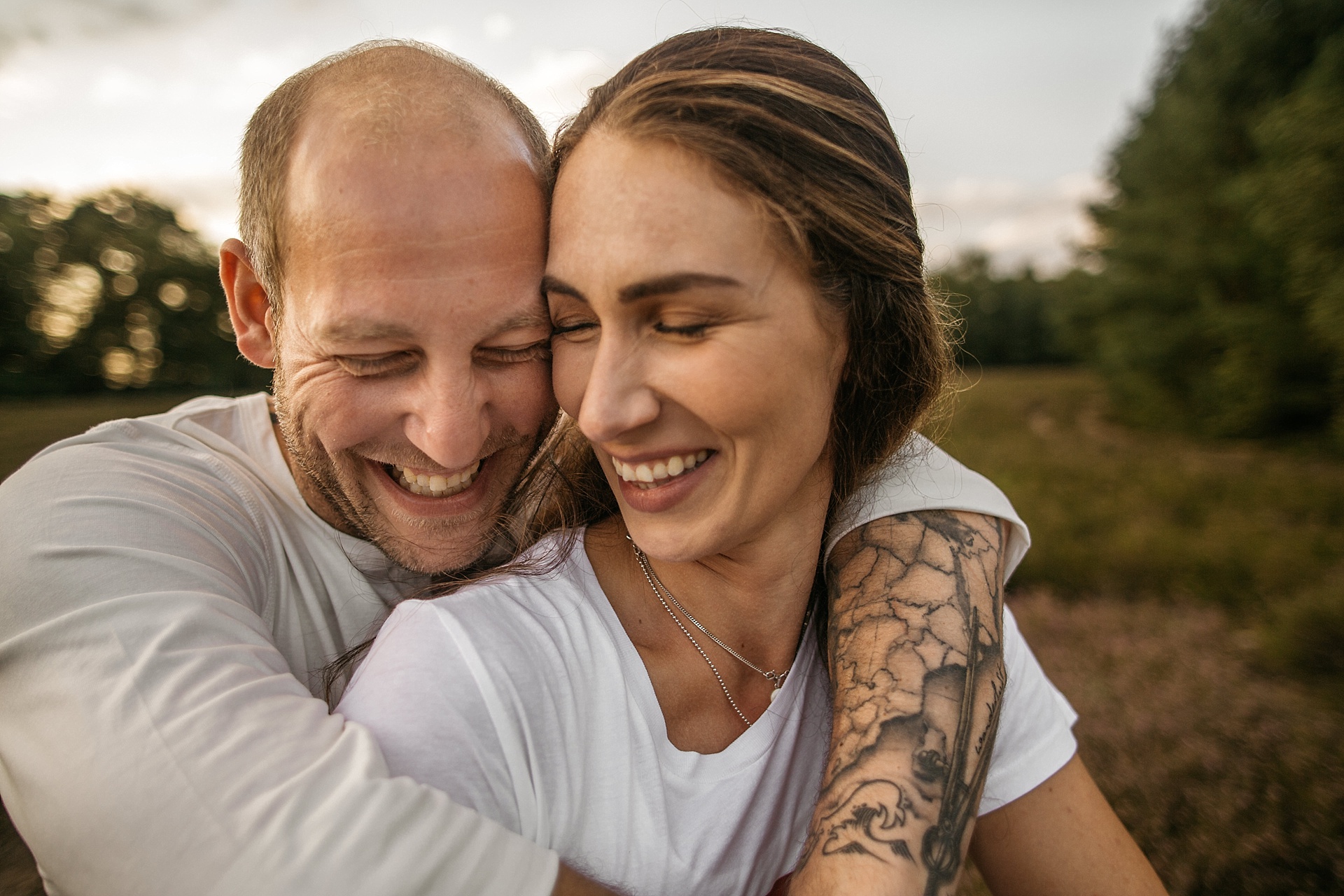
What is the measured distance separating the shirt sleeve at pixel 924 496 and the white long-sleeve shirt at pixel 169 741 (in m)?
1.22

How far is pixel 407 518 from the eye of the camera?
2.17 meters

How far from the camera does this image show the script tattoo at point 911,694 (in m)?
1.56

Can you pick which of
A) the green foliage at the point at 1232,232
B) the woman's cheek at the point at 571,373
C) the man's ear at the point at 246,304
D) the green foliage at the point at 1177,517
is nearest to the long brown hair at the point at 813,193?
the woman's cheek at the point at 571,373

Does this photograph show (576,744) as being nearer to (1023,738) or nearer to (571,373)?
(571,373)

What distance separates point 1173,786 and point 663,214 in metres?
3.30

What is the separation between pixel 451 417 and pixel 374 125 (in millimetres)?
699

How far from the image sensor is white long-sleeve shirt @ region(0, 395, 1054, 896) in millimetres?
1202

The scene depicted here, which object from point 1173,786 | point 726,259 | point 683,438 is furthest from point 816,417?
point 1173,786

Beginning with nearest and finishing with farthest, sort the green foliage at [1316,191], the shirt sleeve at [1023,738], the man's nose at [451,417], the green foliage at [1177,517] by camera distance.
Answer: the man's nose at [451,417] < the shirt sleeve at [1023,738] < the green foliage at [1177,517] < the green foliage at [1316,191]

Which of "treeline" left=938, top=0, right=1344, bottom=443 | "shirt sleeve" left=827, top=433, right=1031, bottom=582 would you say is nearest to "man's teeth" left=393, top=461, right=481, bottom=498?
"shirt sleeve" left=827, top=433, right=1031, bottom=582

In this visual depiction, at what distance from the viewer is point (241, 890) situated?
1164 millimetres

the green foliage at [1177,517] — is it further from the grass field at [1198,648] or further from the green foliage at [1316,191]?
the green foliage at [1316,191]

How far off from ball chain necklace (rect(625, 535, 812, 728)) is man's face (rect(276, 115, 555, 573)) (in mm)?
470

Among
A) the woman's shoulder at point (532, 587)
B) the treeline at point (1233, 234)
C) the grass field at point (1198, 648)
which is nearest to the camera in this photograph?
the woman's shoulder at point (532, 587)
